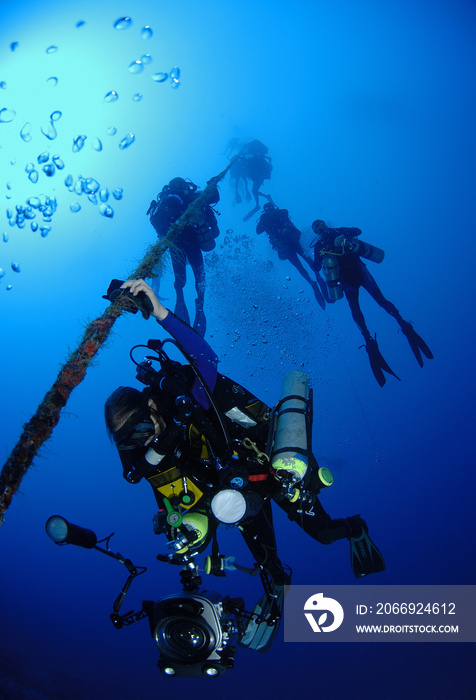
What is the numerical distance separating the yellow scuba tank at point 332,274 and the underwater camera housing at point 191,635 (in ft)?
27.3

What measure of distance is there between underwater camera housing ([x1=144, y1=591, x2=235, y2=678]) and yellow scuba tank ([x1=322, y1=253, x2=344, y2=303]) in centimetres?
831

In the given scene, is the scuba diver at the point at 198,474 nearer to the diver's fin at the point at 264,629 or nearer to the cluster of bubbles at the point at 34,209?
the diver's fin at the point at 264,629

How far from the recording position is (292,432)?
3.34 m

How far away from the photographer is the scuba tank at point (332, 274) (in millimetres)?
9219

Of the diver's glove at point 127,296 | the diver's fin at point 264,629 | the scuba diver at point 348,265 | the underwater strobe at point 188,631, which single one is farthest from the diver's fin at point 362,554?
the scuba diver at point 348,265

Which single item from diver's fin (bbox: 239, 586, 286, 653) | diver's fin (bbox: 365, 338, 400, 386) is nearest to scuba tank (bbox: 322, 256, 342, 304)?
diver's fin (bbox: 365, 338, 400, 386)

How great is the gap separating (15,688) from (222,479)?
15376 mm

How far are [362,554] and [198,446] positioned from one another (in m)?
3.10

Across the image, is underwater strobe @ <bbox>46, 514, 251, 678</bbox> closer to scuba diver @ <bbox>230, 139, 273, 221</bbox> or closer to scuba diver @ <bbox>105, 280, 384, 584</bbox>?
scuba diver @ <bbox>105, 280, 384, 584</bbox>

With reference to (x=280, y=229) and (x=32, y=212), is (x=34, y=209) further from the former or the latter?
(x=280, y=229)

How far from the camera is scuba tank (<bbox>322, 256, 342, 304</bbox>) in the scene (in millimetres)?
9219

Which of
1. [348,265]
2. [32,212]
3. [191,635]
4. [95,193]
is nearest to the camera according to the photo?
[191,635]

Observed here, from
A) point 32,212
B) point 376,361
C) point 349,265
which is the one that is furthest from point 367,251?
point 32,212

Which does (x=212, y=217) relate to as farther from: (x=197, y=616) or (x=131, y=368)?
(x=131, y=368)
